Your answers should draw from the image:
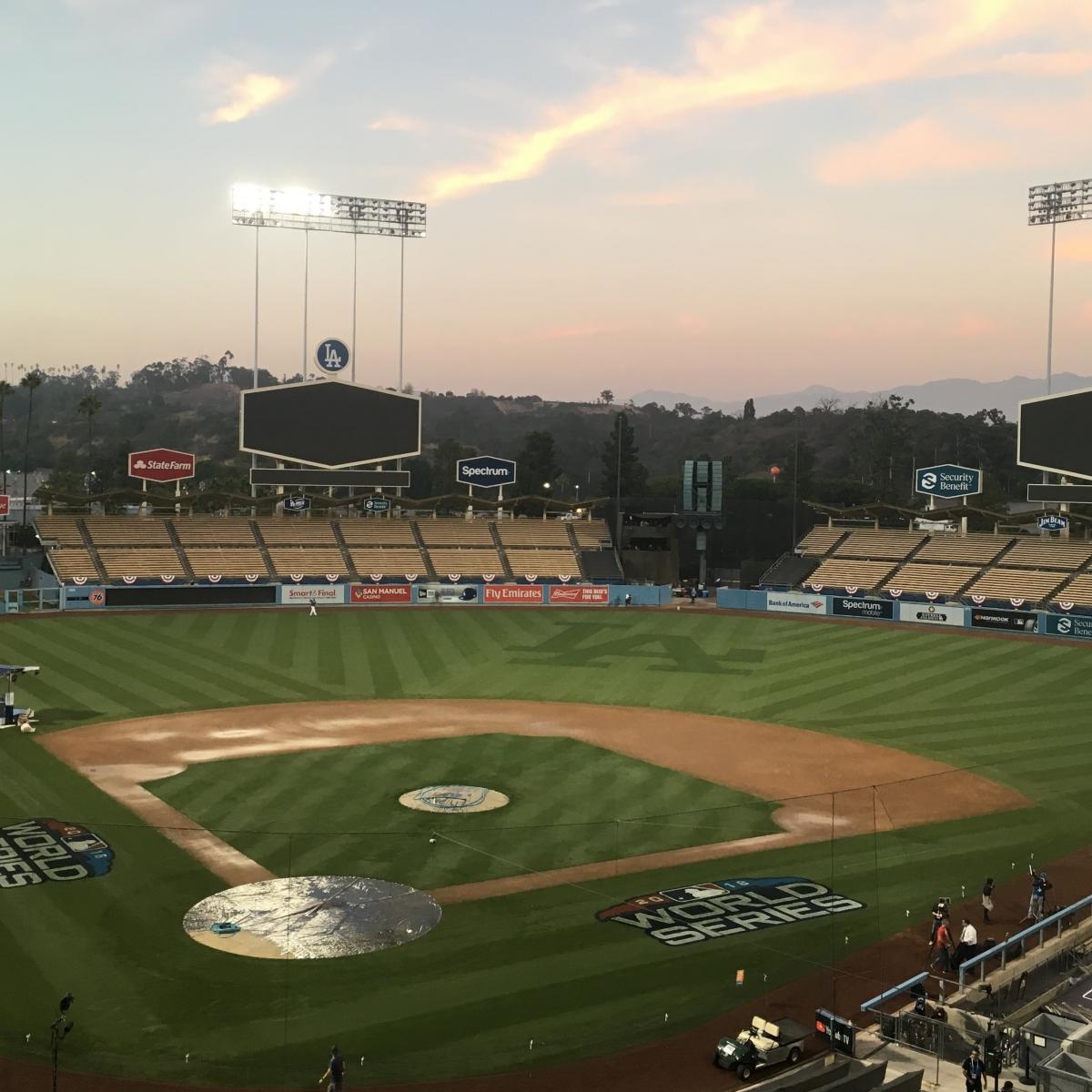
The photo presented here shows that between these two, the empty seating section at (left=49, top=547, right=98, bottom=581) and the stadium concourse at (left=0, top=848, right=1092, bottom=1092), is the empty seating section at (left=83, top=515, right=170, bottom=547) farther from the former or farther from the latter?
the stadium concourse at (left=0, top=848, right=1092, bottom=1092)

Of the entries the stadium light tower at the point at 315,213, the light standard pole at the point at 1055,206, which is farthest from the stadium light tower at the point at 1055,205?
the stadium light tower at the point at 315,213

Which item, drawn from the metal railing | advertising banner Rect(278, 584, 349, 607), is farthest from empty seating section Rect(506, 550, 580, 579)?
the metal railing

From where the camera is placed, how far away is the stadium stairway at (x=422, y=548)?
7356 cm

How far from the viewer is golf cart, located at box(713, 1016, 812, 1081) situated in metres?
15.5

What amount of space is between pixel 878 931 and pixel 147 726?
26145mm

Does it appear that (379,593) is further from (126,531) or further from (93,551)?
(93,551)

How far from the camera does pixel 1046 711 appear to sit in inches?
1635

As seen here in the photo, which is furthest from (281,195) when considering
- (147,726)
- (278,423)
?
(147,726)

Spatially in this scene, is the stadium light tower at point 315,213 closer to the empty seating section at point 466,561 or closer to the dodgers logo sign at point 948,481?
the empty seating section at point 466,561

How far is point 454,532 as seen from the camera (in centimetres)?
7925

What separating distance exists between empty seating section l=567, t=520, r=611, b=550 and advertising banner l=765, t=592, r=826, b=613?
14337 millimetres

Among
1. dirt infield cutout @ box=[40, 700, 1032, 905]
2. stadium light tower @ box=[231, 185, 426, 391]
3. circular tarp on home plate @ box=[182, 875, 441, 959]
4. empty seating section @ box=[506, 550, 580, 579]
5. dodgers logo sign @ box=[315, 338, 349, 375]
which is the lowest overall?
dirt infield cutout @ box=[40, 700, 1032, 905]

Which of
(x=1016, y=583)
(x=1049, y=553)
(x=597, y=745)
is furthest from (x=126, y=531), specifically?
(x=1049, y=553)

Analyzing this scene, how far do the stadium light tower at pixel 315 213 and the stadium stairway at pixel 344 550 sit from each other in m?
11.0
